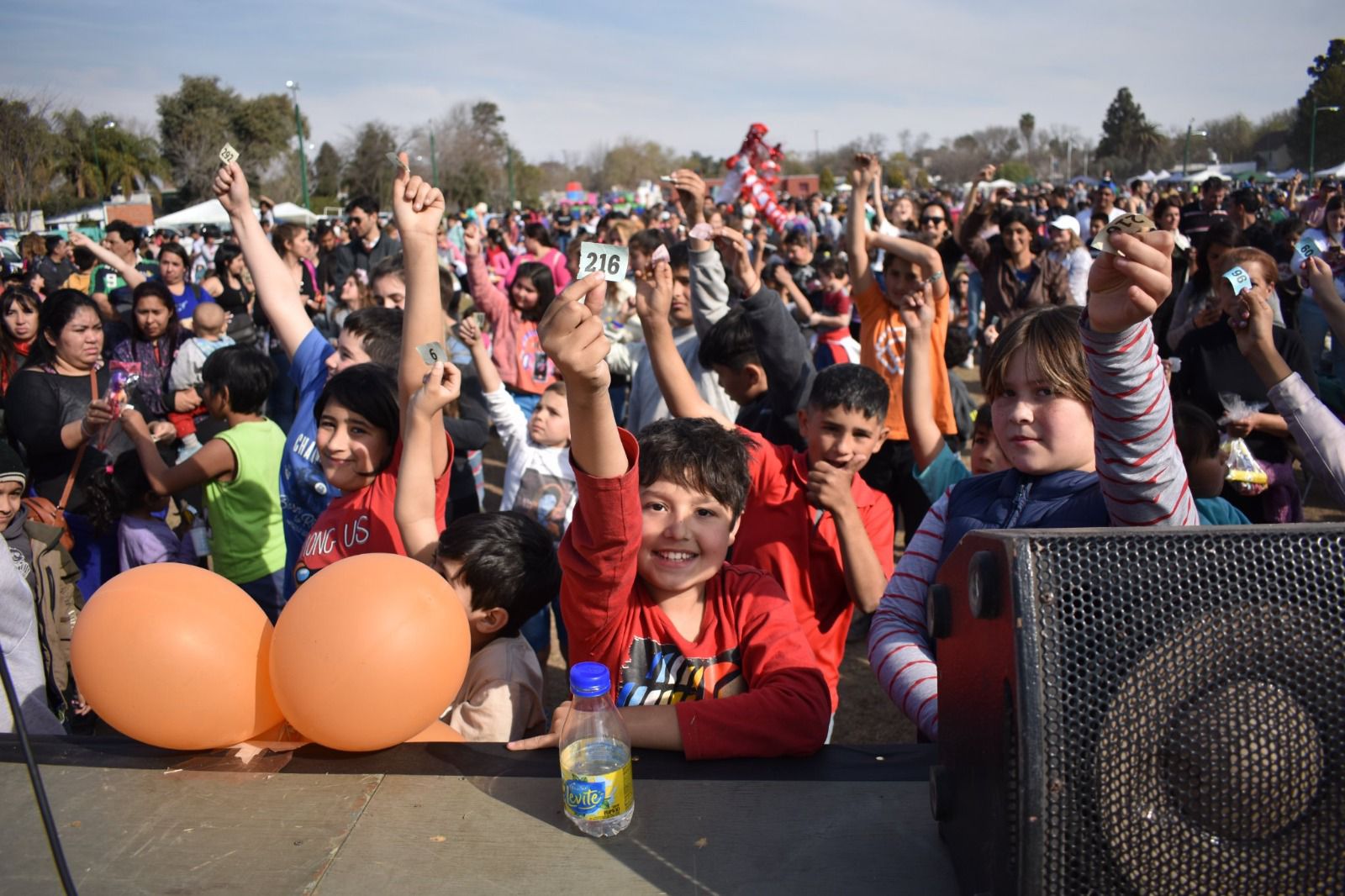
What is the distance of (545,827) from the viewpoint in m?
1.47

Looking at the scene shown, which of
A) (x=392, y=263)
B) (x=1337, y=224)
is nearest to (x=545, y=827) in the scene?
(x=392, y=263)

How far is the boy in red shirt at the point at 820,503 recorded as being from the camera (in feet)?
8.16

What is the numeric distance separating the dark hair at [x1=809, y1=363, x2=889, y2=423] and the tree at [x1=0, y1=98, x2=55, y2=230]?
13.0 ft

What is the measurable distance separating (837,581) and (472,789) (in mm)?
1331

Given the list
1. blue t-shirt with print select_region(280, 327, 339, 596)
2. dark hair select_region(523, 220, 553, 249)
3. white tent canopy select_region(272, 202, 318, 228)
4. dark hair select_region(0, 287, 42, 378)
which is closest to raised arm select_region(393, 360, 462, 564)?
blue t-shirt with print select_region(280, 327, 339, 596)

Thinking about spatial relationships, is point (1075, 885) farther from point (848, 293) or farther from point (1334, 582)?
point (848, 293)

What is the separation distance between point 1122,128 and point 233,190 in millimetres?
84206

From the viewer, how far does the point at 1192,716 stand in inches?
39.4

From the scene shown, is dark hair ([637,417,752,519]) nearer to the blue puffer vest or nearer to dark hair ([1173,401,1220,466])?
the blue puffer vest

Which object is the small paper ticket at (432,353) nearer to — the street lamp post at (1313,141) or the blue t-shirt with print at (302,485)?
the blue t-shirt with print at (302,485)

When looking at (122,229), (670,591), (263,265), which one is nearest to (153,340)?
(263,265)

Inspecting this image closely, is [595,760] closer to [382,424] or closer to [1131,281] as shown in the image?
[1131,281]

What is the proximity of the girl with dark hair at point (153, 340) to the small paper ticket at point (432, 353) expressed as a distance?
4.05 m

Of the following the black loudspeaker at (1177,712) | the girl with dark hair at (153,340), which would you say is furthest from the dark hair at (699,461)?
the girl with dark hair at (153,340)
